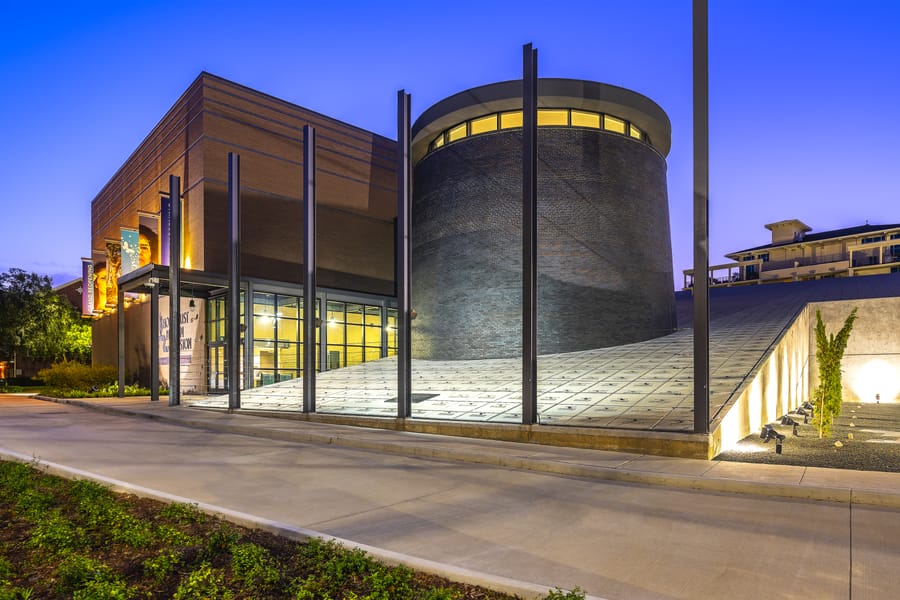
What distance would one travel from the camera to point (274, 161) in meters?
32.7

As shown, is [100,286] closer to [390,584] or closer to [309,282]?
[309,282]

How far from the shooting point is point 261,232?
1236 inches

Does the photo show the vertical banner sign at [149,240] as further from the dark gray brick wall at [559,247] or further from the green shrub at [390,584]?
the green shrub at [390,584]

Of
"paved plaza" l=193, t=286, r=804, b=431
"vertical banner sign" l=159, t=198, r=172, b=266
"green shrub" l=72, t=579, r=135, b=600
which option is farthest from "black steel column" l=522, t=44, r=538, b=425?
"vertical banner sign" l=159, t=198, r=172, b=266

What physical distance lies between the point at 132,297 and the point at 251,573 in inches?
1451

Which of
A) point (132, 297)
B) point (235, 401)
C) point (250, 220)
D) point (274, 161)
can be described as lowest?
point (235, 401)

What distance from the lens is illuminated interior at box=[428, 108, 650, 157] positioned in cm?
2638

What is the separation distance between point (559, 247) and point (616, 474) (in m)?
17.5

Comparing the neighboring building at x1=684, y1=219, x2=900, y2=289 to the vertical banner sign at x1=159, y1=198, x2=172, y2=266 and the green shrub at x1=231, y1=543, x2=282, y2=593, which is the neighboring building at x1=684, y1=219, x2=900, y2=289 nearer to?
the vertical banner sign at x1=159, y1=198, x2=172, y2=266

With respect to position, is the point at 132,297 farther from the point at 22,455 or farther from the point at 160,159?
the point at 22,455

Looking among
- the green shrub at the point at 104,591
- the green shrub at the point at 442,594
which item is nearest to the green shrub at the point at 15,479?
the green shrub at the point at 104,591

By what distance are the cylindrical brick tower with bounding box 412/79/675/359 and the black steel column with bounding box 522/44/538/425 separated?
13.2 meters

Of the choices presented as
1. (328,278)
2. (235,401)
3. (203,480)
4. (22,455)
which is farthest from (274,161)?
(203,480)

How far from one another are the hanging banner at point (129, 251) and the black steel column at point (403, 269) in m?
26.2
